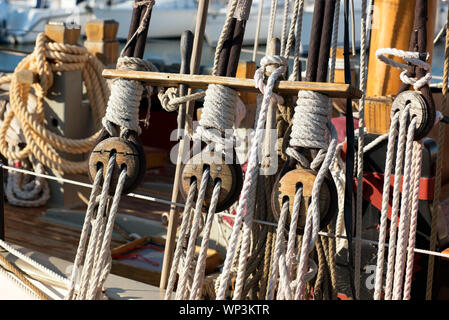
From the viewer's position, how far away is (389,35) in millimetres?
2742

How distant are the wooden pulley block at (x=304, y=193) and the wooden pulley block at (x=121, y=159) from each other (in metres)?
0.41

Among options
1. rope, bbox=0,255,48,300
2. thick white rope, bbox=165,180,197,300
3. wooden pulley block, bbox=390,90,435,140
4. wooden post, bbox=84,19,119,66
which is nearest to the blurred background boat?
wooden post, bbox=84,19,119,66

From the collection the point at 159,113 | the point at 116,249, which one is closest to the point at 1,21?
the point at 159,113

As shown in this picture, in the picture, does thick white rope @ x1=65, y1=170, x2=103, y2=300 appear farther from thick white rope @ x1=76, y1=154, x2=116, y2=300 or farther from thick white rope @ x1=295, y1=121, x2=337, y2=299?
thick white rope @ x1=295, y1=121, x2=337, y2=299

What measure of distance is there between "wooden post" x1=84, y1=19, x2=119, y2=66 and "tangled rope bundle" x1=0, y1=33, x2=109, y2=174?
0.36 meters

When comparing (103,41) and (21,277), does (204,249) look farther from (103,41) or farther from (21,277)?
(103,41)

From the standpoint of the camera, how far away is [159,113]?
5645mm

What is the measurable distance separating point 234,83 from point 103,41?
2976 mm

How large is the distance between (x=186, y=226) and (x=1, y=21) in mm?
26010

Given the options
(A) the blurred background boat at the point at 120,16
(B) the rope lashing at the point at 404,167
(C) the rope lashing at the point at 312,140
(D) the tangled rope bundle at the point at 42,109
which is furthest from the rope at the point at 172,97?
(A) the blurred background boat at the point at 120,16

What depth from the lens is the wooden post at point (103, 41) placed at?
173 inches

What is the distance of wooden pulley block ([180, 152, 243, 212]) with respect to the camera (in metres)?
1.65

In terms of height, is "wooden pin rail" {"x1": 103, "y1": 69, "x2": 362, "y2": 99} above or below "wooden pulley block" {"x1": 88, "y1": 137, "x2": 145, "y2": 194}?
above

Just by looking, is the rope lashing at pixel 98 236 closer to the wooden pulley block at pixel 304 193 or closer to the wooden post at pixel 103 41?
the wooden pulley block at pixel 304 193
